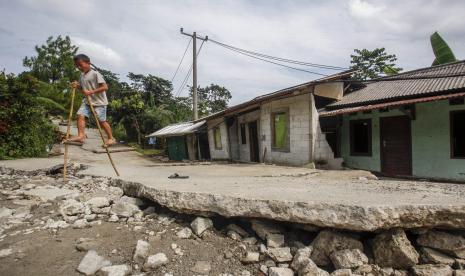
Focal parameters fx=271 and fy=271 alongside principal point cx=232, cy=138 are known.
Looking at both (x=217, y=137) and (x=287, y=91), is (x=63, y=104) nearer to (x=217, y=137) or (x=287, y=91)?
Answer: (x=217, y=137)

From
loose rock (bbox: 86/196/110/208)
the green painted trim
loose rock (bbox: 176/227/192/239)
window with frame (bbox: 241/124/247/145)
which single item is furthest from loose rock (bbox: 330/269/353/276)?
window with frame (bbox: 241/124/247/145)

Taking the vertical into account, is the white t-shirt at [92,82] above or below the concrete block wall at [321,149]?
above

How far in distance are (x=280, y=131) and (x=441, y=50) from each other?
7.97 m

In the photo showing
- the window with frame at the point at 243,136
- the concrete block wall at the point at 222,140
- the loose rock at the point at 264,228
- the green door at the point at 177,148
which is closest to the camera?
the loose rock at the point at 264,228

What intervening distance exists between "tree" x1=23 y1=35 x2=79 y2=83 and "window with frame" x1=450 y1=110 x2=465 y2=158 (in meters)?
34.0

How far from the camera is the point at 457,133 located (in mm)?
7492

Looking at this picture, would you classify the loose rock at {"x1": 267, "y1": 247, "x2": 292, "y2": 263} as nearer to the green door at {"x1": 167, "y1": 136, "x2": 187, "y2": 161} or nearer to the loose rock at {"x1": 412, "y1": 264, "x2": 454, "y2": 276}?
the loose rock at {"x1": 412, "y1": 264, "x2": 454, "y2": 276}

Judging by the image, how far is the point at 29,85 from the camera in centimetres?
1120

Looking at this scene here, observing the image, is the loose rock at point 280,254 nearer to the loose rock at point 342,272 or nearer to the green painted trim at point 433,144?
the loose rock at point 342,272

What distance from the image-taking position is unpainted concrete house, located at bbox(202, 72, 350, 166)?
8.70 meters

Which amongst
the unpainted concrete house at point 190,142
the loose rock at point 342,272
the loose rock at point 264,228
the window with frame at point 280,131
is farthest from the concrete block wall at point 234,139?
the loose rock at point 342,272

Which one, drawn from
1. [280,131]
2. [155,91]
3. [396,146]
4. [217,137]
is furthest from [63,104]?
[396,146]

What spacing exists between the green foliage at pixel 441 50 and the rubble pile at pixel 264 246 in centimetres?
1130

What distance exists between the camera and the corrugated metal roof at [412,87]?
7637 millimetres
